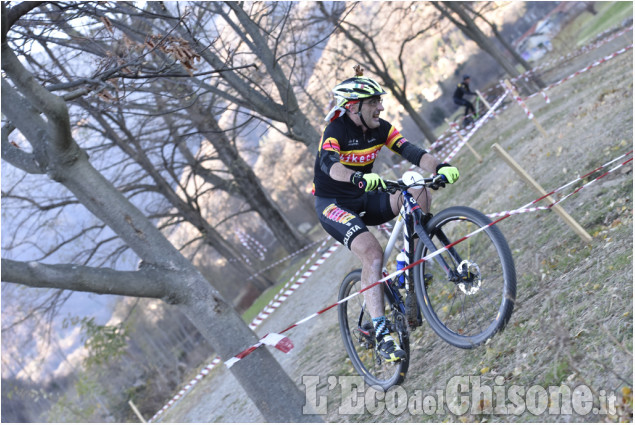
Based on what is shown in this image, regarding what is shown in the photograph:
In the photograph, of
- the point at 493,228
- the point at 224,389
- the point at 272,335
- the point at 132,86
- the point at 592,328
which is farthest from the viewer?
the point at 224,389

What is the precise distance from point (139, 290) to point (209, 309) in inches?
25.8

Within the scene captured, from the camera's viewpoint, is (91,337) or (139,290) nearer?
(139,290)

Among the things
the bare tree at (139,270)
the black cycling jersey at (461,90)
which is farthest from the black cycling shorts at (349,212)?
the black cycling jersey at (461,90)

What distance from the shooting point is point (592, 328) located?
4527 mm

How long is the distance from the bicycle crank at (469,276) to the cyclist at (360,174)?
66cm

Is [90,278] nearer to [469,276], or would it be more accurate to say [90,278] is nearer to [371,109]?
[371,109]

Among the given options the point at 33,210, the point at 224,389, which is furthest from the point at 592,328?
the point at 33,210

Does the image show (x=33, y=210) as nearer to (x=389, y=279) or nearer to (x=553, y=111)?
(x=553, y=111)

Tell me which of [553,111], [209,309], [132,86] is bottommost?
[553,111]

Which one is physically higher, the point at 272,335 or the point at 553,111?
the point at 272,335

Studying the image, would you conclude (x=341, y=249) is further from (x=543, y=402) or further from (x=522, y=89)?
(x=543, y=402)

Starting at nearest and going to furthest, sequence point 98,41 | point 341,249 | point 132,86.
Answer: point 132,86 → point 98,41 → point 341,249

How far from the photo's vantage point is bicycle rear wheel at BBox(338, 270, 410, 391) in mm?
6141

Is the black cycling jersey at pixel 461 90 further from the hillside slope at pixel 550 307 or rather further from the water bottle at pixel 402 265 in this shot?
the water bottle at pixel 402 265
